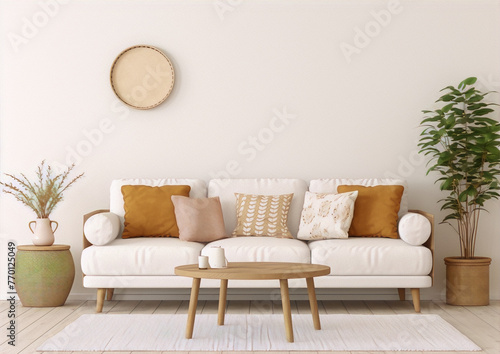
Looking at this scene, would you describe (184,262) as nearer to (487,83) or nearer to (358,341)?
(358,341)

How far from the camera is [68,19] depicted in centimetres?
547

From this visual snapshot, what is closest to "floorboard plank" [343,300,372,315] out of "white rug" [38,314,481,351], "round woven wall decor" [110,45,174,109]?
"white rug" [38,314,481,351]

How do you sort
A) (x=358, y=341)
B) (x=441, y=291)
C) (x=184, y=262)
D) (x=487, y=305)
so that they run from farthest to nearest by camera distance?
(x=441, y=291), (x=487, y=305), (x=184, y=262), (x=358, y=341)

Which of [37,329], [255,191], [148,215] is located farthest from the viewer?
[255,191]

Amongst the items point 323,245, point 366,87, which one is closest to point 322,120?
point 366,87

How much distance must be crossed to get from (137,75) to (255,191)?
138cm

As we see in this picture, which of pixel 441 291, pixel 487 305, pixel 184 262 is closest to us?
pixel 184 262

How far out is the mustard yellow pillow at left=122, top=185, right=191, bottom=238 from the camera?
494cm

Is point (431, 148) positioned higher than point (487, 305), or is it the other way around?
point (431, 148)

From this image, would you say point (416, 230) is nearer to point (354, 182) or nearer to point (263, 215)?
point (354, 182)

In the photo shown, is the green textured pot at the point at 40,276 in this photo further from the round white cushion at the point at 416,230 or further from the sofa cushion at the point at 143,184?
the round white cushion at the point at 416,230

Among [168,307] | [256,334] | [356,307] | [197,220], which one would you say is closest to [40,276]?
[168,307]

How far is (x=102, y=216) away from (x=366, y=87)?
236cm

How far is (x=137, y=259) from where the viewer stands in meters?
4.52
